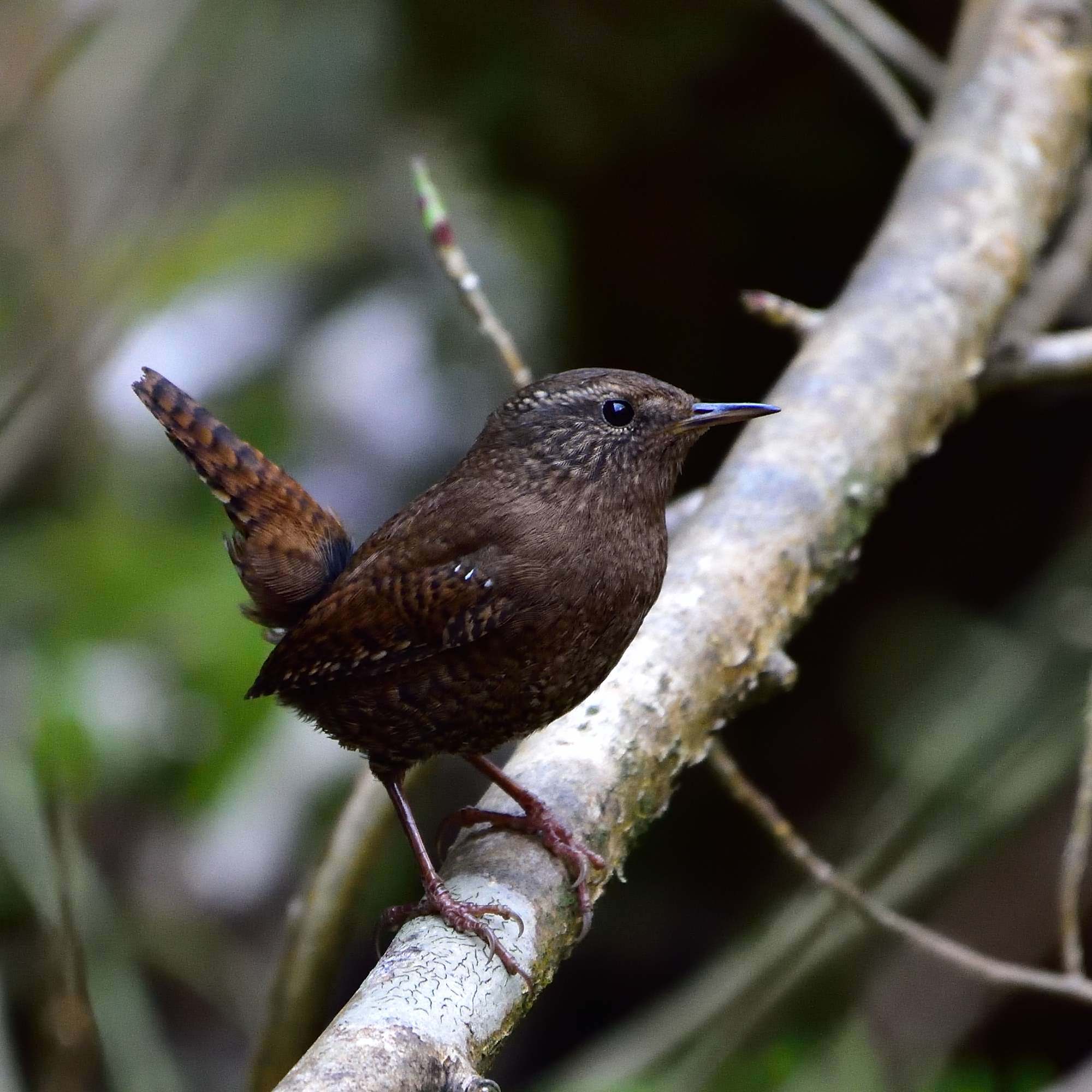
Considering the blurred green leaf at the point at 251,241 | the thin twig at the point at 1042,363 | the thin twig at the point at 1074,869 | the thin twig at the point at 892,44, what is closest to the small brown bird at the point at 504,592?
the thin twig at the point at 1074,869

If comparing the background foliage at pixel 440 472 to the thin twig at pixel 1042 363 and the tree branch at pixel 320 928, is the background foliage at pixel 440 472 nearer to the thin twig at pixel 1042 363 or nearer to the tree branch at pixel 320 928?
the tree branch at pixel 320 928

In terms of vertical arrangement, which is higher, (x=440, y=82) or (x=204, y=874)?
(x=440, y=82)

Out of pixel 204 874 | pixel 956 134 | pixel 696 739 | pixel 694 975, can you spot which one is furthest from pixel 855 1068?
pixel 204 874

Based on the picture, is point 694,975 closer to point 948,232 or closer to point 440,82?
point 948,232

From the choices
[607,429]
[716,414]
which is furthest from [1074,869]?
[607,429]

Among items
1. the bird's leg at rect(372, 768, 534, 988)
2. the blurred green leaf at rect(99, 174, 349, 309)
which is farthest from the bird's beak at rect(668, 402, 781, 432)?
the blurred green leaf at rect(99, 174, 349, 309)

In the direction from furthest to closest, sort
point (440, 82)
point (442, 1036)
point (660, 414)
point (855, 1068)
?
1. point (440, 82)
2. point (855, 1068)
3. point (660, 414)
4. point (442, 1036)

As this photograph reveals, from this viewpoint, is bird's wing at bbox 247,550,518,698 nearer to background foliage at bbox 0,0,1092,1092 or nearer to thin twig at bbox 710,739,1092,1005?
thin twig at bbox 710,739,1092,1005

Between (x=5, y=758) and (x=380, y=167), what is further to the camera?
(x=380, y=167)
